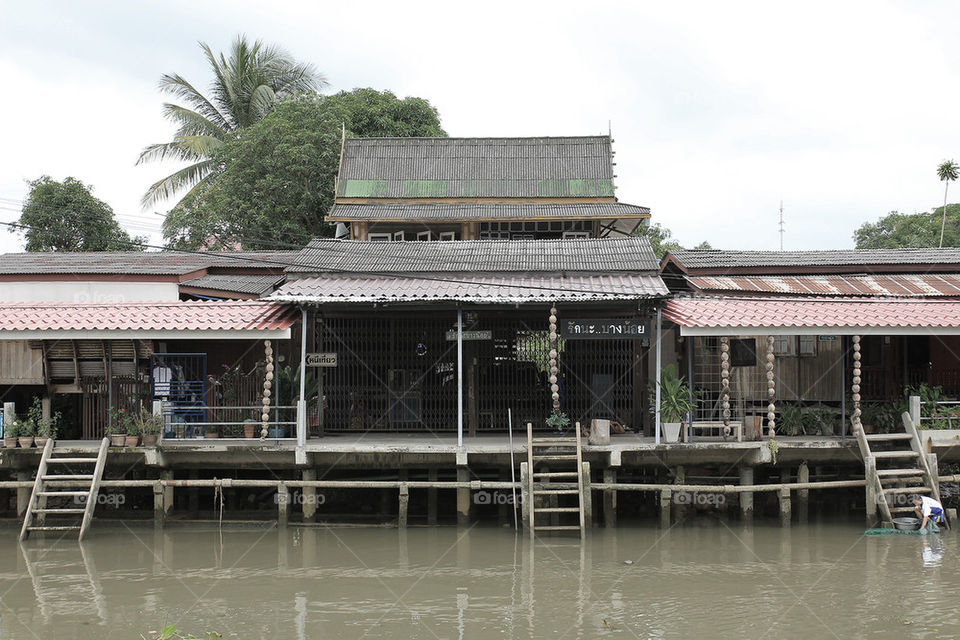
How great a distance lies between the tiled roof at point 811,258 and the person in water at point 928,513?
6.97 m

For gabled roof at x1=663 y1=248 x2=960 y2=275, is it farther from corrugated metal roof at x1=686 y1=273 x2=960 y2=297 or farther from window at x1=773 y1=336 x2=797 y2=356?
window at x1=773 y1=336 x2=797 y2=356

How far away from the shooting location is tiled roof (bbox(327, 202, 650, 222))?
22094 mm

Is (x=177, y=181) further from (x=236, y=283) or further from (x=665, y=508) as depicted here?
(x=665, y=508)

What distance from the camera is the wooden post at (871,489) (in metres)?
13.7

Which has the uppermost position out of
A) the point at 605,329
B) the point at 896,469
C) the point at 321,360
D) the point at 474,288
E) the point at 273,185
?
the point at 273,185

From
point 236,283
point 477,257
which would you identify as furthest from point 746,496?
point 236,283

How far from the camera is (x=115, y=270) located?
63.4ft

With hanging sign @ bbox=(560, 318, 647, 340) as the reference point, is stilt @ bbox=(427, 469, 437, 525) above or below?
below

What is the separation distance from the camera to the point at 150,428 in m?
14.2

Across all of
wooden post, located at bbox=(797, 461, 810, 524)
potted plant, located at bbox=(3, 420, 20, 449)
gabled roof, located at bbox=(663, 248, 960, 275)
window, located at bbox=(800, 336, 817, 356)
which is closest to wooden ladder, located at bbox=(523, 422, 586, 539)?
wooden post, located at bbox=(797, 461, 810, 524)

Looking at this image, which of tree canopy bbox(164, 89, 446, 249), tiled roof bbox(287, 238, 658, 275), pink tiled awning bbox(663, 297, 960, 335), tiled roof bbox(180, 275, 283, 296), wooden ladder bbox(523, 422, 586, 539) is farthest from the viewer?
tree canopy bbox(164, 89, 446, 249)

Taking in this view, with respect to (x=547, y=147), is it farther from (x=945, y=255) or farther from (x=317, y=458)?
(x=317, y=458)

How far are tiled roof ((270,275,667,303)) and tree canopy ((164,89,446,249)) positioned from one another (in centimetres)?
1143

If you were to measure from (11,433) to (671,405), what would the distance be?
1091 cm
